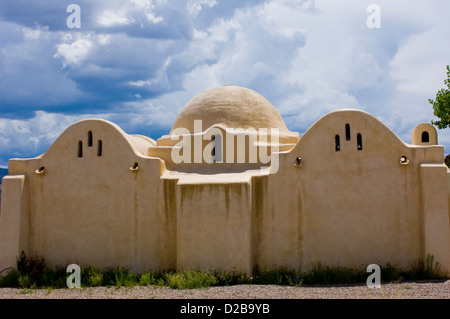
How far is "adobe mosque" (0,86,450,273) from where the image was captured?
10.7 m

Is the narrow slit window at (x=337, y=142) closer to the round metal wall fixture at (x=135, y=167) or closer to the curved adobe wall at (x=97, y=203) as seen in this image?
the curved adobe wall at (x=97, y=203)

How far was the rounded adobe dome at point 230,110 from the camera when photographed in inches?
541

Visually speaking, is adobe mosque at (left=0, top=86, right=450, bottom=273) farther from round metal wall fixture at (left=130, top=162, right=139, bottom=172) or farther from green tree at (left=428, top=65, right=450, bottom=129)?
green tree at (left=428, top=65, right=450, bottom=129)

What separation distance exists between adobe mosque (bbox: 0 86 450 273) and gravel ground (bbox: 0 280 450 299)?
3.34 ft

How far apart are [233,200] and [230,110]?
3929 millimetres

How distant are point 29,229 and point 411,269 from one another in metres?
10.4

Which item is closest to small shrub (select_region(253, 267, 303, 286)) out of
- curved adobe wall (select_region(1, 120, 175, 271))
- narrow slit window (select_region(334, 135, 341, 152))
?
curved adobe wall (select_region(1, 120, 175, 271))

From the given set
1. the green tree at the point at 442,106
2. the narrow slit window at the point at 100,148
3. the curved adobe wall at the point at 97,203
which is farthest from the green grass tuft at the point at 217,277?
the green tree at the point at 442,106

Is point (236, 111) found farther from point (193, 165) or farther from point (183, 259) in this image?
point (183, 259)

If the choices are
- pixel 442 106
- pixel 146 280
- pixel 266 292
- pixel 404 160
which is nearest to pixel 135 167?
pixel 146 280

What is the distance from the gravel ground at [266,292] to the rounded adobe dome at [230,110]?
5579 millimetres

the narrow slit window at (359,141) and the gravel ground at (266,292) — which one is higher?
the narrow slit window at (359,141)

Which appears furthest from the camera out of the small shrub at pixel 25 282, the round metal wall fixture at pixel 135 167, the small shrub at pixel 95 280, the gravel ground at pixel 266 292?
the round metal wall fixture at pixel 135 167

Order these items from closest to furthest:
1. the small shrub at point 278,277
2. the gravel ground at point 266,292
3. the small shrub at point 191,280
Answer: the gravel ground at point 266,292
the small shrub at point 191,280
the small shrub at point 278,277
